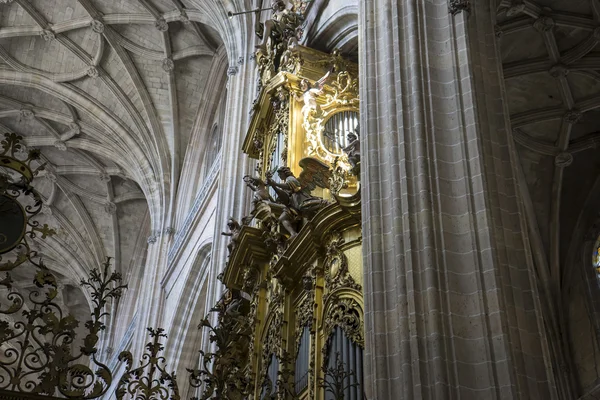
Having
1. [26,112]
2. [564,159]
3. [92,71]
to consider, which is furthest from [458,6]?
[26,112]

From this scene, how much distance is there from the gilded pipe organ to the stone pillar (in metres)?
0.90

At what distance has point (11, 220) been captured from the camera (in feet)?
21.2

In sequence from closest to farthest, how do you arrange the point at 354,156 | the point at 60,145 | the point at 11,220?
the point at 11,220
the point at 354,156
the point at 60,145

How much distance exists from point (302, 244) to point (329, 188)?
0.66 m

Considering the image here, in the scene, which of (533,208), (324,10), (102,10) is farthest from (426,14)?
(102,10)

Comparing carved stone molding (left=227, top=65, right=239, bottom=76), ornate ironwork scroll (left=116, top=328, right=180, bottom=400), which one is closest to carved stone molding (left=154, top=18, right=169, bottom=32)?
carved stone molding (left=227, top=65, right=239, bottom=76)

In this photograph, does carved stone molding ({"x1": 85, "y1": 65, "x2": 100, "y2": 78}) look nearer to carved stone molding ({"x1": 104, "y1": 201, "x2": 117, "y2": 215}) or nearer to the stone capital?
carved stone molding ({"x1": 104, "y1": 201, "x2": 117, "y2": 215})

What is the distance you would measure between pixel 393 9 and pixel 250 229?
325cm

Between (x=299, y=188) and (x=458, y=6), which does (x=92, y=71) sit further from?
(x=458, y=6)

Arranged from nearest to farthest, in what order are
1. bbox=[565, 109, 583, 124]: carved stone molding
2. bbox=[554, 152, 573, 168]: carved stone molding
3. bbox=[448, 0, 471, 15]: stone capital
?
bbox=[448, 0, 471, 15]: stone capital, bbox=[565, 109, 583, 124]: carved stone molding, bbox=[554, 152, 573, 168]: carved stone molding

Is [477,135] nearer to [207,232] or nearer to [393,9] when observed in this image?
[393,9]

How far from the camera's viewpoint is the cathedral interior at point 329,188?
5.87m

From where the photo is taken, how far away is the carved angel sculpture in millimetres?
8984

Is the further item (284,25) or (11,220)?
(284,25)
